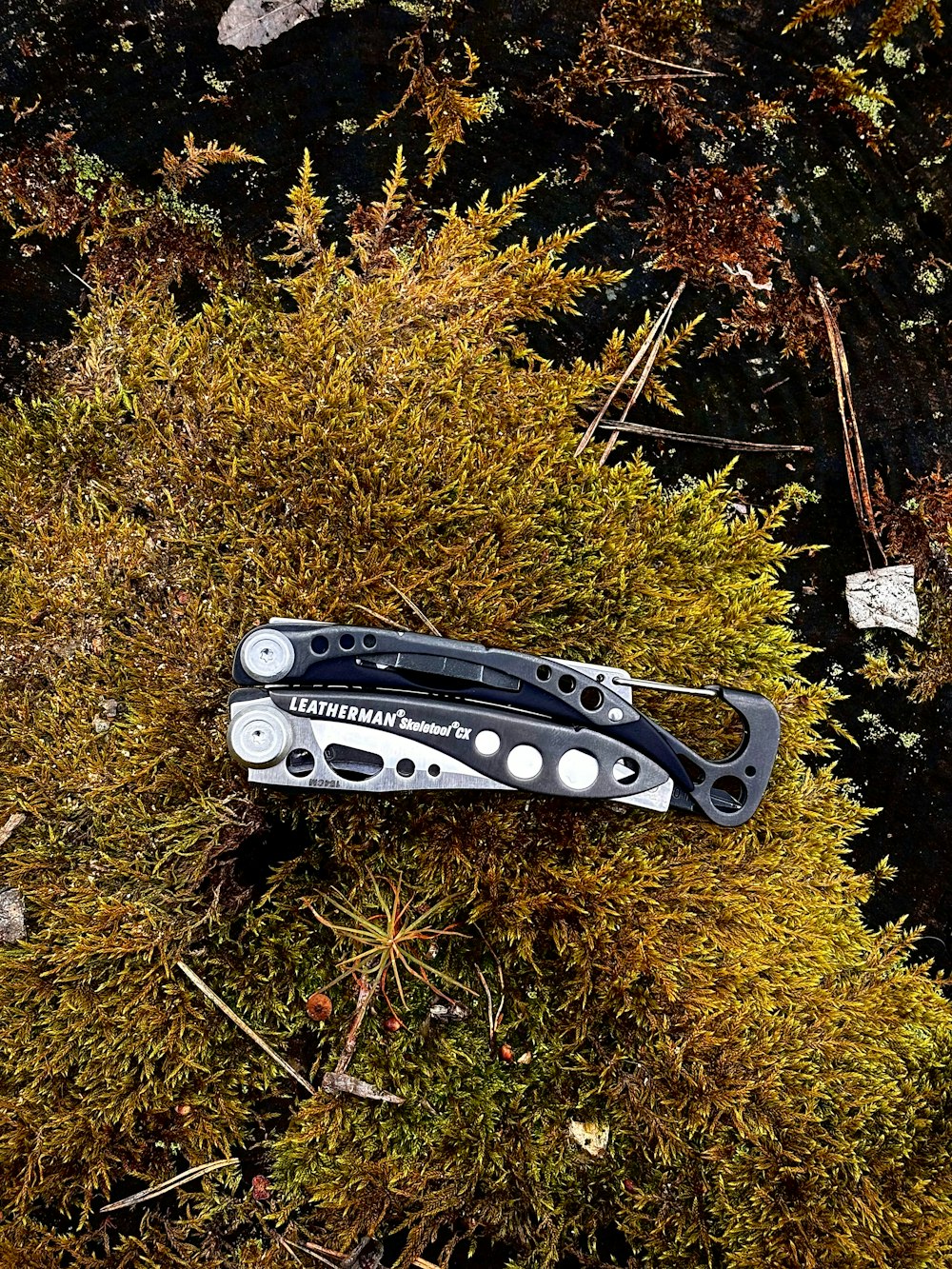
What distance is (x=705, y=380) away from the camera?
2094 mm

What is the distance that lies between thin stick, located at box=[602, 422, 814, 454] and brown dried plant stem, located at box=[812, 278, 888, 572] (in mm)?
108

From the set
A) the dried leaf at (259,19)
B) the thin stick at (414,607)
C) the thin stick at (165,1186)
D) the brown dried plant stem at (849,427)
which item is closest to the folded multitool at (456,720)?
the thin stick at (414,607)

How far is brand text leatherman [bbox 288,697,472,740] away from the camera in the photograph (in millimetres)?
1848

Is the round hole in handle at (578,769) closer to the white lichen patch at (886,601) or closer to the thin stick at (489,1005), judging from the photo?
the thin stick at (489,1005)

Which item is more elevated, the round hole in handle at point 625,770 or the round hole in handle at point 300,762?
the round hole in handle at point 625,770

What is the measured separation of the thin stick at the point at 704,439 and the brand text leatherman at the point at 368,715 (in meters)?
0.90

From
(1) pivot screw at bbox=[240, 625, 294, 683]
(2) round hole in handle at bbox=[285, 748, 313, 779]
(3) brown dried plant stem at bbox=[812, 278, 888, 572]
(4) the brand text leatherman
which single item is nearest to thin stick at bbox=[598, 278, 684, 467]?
(3) brown dried plant stem at bbox=[812, 278, 888, 572]

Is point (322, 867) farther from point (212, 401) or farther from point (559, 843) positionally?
point (212, 401)

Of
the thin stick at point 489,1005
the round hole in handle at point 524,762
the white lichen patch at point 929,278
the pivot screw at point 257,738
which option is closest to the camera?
the pivot screw at point 257,738

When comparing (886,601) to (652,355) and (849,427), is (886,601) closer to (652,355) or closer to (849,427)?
(849,427)

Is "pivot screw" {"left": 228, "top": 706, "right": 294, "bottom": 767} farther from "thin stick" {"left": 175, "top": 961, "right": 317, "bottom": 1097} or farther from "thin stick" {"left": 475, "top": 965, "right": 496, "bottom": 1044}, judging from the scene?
"thin stick" {"left": 475, "top": 965, "right": 496, "bottom": 1044}

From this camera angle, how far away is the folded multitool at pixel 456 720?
1.84 m

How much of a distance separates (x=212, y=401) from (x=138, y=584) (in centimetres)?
48

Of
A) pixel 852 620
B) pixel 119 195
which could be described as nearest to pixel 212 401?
pixel 119 195
